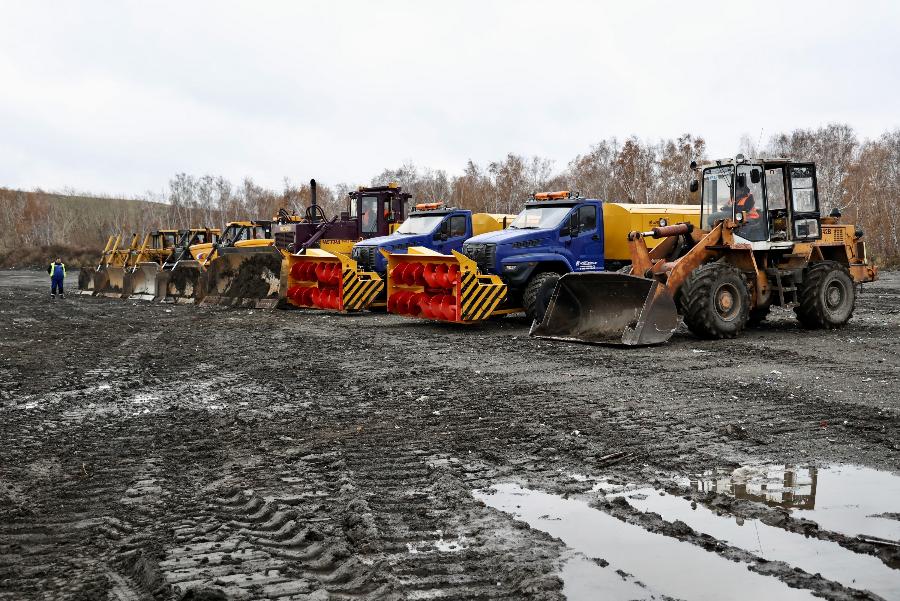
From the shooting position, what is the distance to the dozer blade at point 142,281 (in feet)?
85.5

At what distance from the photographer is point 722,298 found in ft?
42.1

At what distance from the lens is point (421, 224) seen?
61.7ft

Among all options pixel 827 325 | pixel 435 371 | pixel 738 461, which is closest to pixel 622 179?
pixel 827 325

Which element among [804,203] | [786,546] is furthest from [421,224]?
[786,546]

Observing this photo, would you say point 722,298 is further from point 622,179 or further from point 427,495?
point 622,179

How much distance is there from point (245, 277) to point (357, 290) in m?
4.04

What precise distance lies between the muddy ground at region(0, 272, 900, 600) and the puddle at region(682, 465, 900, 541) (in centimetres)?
3

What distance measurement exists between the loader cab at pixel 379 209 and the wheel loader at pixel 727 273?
883 centimetres

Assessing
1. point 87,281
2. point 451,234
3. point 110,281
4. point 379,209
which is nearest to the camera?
point 451,234

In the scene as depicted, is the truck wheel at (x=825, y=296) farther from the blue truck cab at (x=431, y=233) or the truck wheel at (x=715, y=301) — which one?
the blue truck cab at (x=431, y=233)

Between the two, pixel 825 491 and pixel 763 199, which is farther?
pixel 763 199

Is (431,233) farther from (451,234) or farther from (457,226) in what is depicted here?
(457,226)

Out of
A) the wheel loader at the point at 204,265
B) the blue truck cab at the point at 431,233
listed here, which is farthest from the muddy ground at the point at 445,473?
the wheel loader at the point at 204,265

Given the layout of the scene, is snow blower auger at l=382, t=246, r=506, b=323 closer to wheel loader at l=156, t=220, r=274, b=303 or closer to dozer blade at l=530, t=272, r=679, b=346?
dozer blade at l=530, t=272, r=679, b=346
